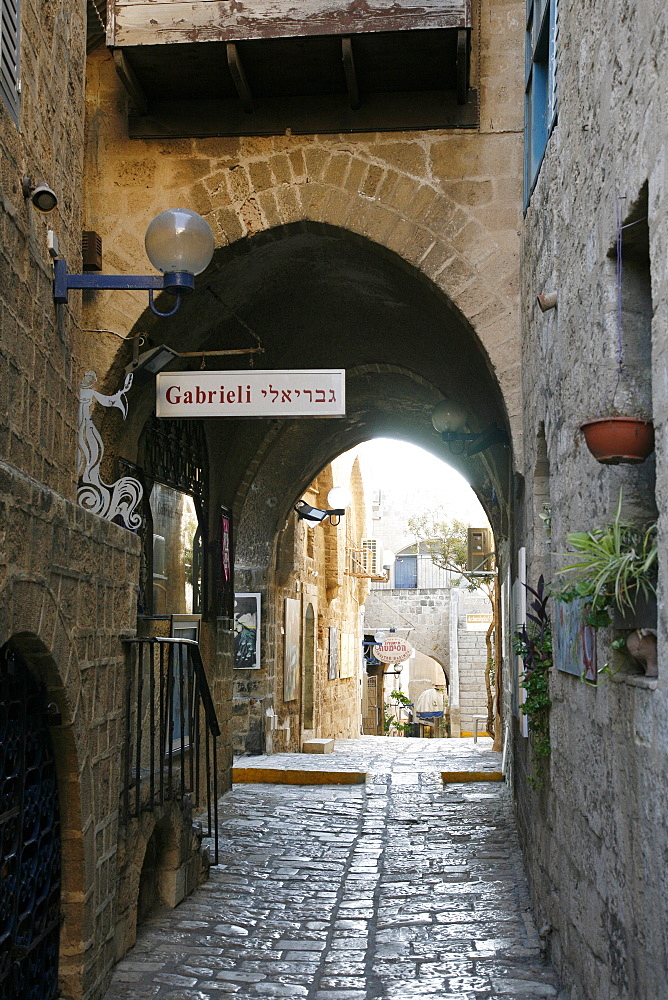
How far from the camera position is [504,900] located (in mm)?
5883

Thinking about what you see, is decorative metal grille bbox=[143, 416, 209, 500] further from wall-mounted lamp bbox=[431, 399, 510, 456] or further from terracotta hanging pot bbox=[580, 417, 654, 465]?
terracotta hanging pot bbox=[580, 417, 654, 465]

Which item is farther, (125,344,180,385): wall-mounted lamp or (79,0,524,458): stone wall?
(79,0,524,458): stone wall

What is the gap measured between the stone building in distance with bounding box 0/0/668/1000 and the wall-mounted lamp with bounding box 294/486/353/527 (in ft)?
10.9

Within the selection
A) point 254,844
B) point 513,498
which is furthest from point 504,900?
point 513,498

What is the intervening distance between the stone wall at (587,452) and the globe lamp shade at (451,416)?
151 inches

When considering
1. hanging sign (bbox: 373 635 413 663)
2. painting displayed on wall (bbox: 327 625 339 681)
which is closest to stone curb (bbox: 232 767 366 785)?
painting displayed on wall (bbox: 327 625 339 681)

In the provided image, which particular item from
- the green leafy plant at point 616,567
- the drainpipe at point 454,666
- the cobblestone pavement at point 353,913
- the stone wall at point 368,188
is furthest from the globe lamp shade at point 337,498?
the drainpipe at point 454,666

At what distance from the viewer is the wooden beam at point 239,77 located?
20.2 feet

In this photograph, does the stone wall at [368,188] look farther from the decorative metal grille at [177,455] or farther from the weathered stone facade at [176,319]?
the decorative metal grille at [177,455]

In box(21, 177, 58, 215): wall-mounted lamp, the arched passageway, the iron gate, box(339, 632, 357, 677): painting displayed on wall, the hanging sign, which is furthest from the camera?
the hanging sign

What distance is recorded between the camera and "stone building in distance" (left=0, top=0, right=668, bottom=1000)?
334 cm

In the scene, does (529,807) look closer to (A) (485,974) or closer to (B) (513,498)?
(A) (485,974)

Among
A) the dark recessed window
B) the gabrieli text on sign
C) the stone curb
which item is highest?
the dark recessed window

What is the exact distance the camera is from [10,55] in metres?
4.39
